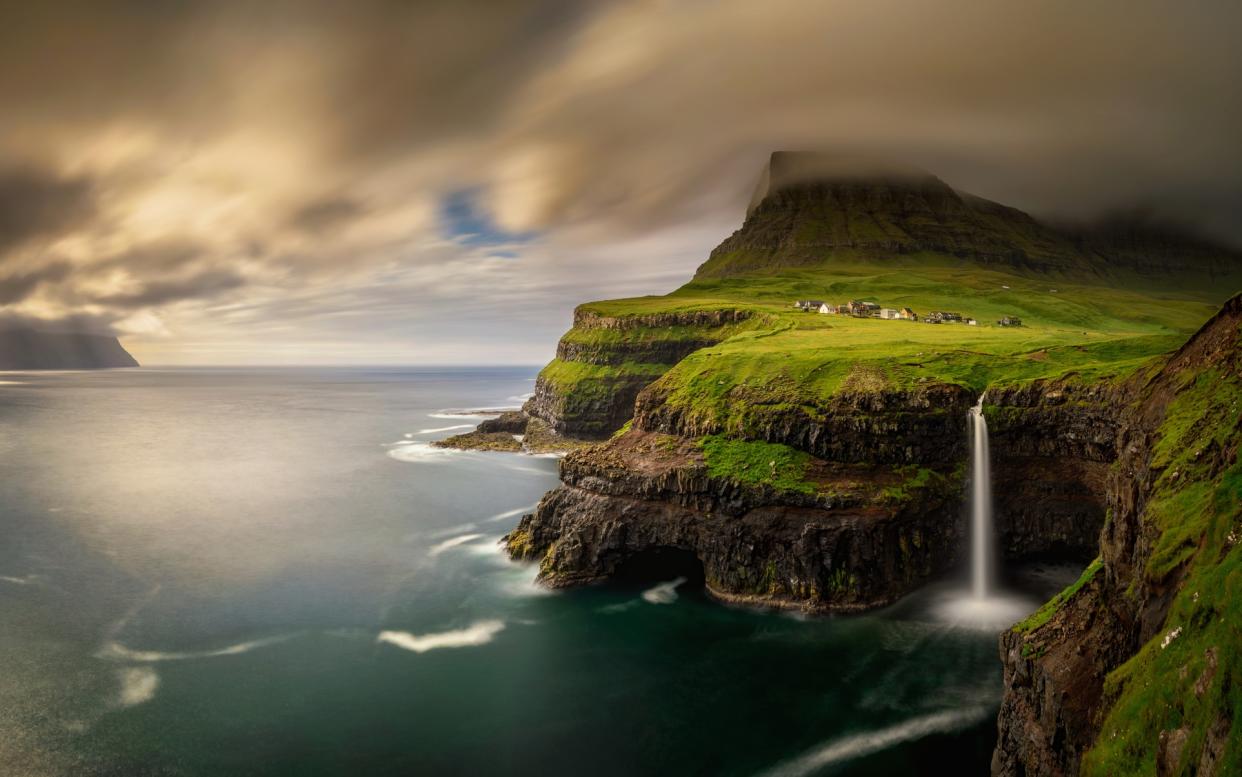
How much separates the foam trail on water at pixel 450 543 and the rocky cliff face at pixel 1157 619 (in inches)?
2188

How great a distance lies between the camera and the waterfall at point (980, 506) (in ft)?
172

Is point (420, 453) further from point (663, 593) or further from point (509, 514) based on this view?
point (663, 593)

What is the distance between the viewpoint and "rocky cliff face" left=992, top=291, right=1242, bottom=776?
512 inches

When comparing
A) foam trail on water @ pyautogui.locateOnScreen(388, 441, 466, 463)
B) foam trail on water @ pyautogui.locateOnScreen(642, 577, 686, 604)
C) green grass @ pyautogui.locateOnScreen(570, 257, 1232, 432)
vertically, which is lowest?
foam trail on water @ pyautogui.locateOnScreen(642, 577, 686, 604)

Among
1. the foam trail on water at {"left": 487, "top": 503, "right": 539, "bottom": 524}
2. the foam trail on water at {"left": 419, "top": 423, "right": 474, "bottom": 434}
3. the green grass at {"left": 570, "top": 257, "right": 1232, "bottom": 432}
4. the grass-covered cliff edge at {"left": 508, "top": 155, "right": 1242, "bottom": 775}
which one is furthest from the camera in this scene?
the foam trail on water at {"left": 419, "top": 423, "right": 474, "bottom": 434}

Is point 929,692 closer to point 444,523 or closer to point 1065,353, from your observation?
point 1065,353

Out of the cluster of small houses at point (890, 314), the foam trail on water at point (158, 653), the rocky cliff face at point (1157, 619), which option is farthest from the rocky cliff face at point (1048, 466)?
the cluster of small houses at point (890, 314)

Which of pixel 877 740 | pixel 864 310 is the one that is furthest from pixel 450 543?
pixel 864 310

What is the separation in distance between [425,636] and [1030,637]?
1603 inches

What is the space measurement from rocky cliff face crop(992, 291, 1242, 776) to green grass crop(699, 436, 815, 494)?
23.2 meters

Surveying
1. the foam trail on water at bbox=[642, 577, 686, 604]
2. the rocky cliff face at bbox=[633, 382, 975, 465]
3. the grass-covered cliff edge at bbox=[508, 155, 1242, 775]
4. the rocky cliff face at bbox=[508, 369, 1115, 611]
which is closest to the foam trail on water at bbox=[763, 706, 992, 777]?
the grass-covered cliff edge at bbox=[508, 155, 1242, 775]

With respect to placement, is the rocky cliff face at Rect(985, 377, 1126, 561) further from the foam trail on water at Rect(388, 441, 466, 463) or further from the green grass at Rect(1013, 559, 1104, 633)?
the foam trail on water at Rect(388, 441, 466, 463)

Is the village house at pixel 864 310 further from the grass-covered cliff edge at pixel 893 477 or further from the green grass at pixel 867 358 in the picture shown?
the grass-covered cliff edge at pixel 893 477

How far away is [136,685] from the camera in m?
39.7
